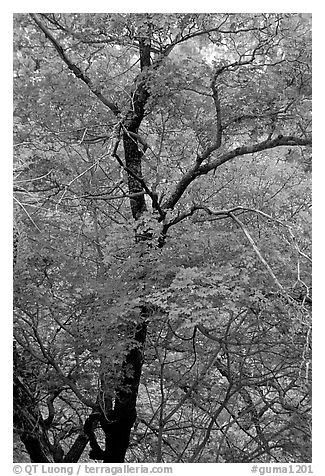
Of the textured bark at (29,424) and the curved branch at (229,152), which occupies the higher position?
the curved branch at (229,152)

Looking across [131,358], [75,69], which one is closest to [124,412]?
[131,358]

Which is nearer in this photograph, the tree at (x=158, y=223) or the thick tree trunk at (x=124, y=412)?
the tree at (x=158, y=223)

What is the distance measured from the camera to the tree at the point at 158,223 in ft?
9.86

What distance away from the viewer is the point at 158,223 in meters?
3.19

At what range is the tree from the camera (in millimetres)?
3004

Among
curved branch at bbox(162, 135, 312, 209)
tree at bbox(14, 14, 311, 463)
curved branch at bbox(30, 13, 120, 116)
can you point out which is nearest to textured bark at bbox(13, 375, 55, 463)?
tree at bbox(14, 14, 311, 463)

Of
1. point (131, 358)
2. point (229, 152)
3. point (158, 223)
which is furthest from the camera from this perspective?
point (131, 358)

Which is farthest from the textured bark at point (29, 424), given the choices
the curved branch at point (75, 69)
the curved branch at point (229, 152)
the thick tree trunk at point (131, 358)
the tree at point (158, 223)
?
the curved branch at point (75, 69)

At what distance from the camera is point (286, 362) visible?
3.65 m

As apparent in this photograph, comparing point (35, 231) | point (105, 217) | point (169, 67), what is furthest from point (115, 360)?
point (169, 67)

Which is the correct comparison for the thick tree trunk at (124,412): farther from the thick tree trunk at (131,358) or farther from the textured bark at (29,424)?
the textured bark at (29,424)

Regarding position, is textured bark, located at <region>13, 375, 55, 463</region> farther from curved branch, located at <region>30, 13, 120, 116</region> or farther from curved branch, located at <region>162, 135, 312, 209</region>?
curved branch, located at <region>30, 13, 120, 116</region>

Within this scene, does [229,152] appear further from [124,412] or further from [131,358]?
[124,412]
